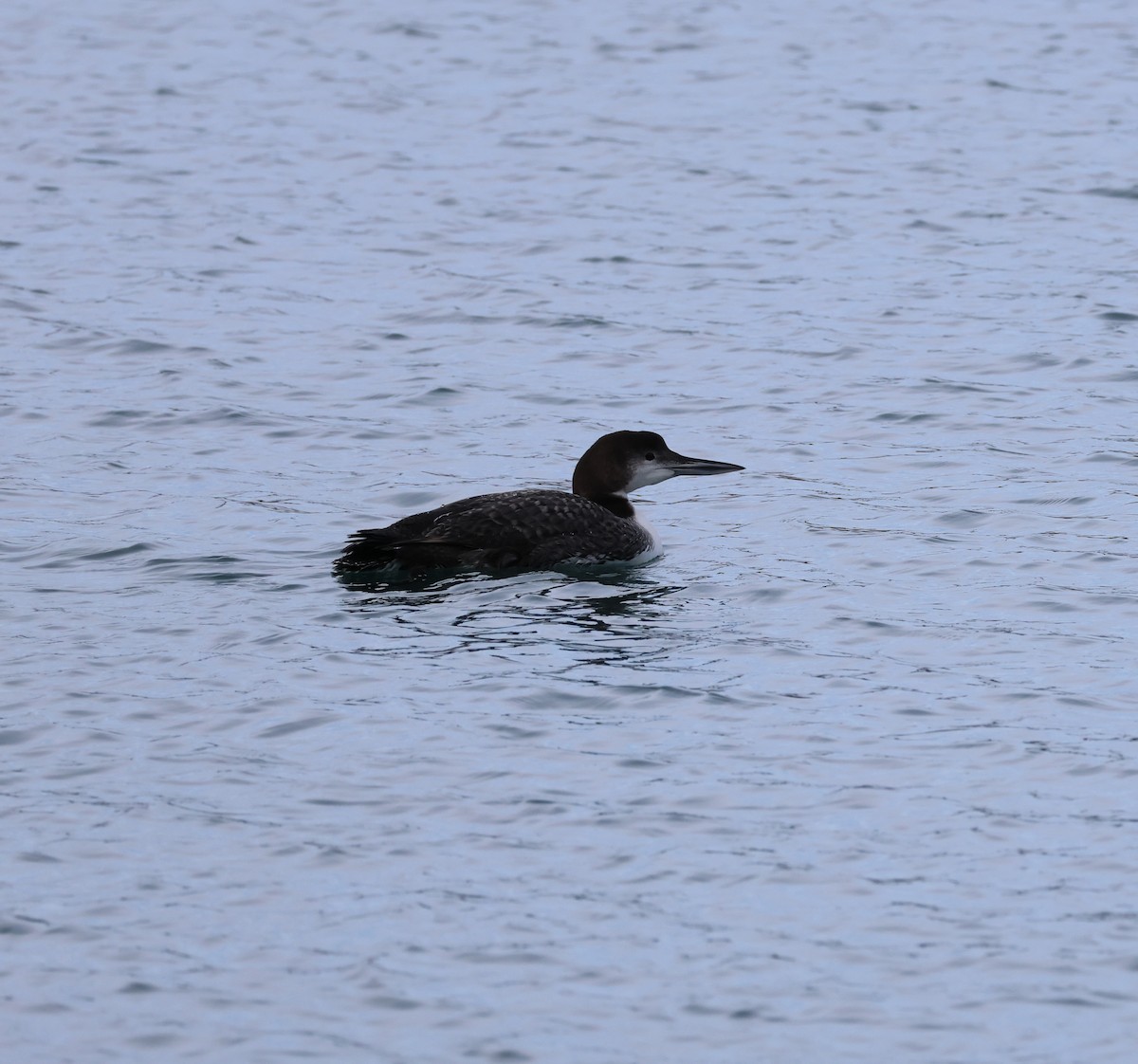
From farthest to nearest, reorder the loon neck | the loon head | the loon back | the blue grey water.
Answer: the loon head < the loon neck < the loon back < the blue grey water

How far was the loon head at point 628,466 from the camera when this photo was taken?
1187cm

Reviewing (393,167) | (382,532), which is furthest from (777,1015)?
(393,167)

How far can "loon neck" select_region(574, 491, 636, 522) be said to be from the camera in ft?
38.3

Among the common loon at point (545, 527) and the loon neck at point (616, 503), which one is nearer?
the common loon at point (545, 527)

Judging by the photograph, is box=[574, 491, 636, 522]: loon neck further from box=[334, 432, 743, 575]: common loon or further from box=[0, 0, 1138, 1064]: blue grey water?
box=[0, 0, 1138, 1064]: blue grey water

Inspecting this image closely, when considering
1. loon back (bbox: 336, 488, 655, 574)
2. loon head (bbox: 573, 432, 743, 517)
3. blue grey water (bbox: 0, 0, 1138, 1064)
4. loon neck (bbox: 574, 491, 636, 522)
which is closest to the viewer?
blue grey water (bbox: 0, 0, 1138, 1064)

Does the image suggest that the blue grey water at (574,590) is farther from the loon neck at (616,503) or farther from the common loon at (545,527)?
the loon neck at (616,503)

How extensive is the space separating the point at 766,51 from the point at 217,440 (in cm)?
1499

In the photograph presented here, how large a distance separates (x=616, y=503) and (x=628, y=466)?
0.85 ft

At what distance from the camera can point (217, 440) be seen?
13875 mm

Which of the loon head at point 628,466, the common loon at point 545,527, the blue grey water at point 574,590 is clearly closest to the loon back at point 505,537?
the common loon at point 545,527

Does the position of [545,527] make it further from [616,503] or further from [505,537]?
[616,503]

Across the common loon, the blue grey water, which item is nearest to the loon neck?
the common loon

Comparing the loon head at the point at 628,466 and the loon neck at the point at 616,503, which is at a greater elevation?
the loon head at the point at 628,466
